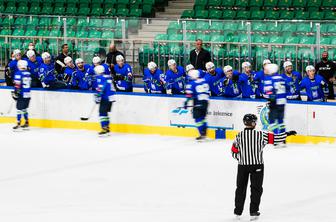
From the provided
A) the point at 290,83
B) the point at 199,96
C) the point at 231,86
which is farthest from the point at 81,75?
the point at 290,83

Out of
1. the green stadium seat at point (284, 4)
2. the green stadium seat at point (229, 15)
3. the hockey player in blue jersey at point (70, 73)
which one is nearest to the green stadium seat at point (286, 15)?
the green stadium seat at point (284, 4)

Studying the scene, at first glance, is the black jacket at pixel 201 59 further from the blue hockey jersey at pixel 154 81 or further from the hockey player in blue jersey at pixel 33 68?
the hockey player in blue jersey at pixel 33 68

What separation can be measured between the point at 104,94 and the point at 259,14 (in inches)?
300

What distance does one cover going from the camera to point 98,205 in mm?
12977

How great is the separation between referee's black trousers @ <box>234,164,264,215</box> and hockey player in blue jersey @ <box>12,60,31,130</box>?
8827mm

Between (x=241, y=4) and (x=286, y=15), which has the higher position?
(x=241, y=4)

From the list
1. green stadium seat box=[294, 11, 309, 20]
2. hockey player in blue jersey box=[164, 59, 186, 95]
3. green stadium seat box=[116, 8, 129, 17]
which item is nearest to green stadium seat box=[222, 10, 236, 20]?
green stadium seat box=[294, 11, 309, 20]

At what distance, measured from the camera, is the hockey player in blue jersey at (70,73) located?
20.5 meters

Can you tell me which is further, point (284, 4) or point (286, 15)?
point (284, 4)

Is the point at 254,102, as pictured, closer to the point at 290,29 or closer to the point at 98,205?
the point at 290,29

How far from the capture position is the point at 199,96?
18.1 metres

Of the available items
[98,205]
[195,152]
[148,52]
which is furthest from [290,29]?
[98,205]

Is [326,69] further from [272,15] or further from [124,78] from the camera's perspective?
[272,15]

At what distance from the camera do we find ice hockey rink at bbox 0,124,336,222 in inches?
492
